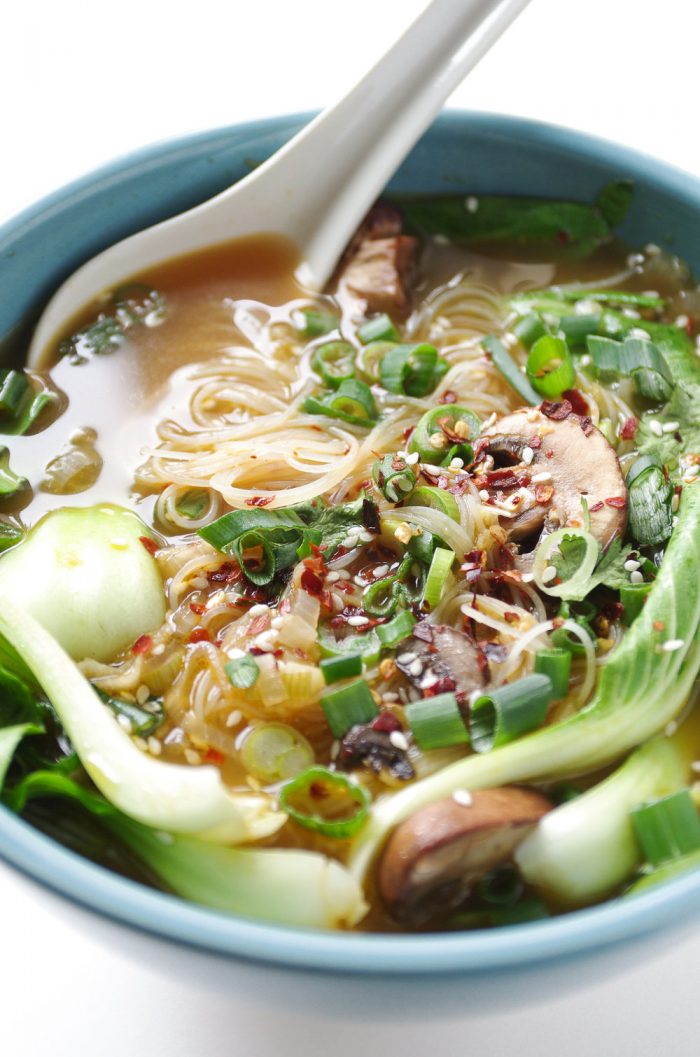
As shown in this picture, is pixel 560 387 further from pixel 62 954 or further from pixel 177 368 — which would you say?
pixel 62 954

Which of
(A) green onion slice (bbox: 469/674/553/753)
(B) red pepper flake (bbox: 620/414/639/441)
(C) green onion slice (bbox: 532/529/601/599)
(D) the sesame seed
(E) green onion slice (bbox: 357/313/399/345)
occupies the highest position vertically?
(E) green onion slice (bbox: 357/313/399/345)

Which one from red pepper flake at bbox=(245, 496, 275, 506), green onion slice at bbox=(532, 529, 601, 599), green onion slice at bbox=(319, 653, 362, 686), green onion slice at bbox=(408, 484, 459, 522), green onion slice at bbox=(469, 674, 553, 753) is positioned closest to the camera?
green onion slice at bbox=(469, 674, 553, 753)

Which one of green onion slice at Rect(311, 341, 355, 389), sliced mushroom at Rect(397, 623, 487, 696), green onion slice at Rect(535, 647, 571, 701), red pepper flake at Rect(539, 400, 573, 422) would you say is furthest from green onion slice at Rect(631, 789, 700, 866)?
green onion slice at Rect(311, 341, 355, 389)

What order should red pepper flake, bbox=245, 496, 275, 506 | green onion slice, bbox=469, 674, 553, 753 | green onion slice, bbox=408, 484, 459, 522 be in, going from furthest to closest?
red pepper flake, bbox=245, 496, 275, 506
green onion slice, bbox=408, 484, 459, 522
green onion slice, bbox=469, 674, 553, 753

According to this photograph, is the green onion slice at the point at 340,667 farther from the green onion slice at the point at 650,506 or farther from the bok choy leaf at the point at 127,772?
the green onion slice at the point at 650,506

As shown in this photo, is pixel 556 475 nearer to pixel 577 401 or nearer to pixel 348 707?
pixel 577 401

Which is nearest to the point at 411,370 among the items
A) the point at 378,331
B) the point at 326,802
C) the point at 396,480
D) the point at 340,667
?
the point at 378,331

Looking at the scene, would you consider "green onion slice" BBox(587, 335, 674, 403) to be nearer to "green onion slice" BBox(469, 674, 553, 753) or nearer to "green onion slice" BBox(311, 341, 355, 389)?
"green onion slice" BBox(311, 341, 355, 389)
